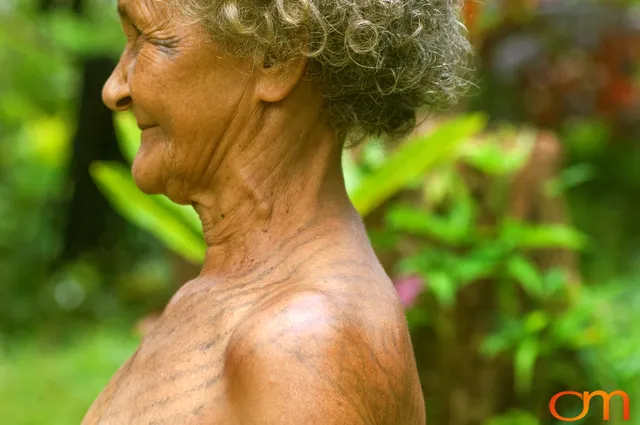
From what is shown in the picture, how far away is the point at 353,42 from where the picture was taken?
1.55 metres

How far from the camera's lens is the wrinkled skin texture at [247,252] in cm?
144

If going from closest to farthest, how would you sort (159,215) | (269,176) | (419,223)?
(269,176) → (419,223) → (159,215)

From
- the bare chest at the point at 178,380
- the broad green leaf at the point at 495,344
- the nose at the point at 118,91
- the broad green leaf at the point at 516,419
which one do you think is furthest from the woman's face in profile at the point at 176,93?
the broad green leaf at the point at 516,419

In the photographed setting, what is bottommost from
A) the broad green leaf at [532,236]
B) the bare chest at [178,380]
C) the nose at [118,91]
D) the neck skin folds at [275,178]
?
the broad green leaf at [532,236]

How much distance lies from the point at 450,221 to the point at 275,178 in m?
2.07

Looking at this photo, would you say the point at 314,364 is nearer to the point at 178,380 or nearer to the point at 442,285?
the point at 178,380

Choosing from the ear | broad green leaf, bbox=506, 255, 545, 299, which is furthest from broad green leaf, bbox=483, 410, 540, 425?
the ear

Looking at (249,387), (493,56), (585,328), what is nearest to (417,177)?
(585,328)

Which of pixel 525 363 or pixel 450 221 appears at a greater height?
pixel 450 221

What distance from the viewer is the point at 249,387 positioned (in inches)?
55.3

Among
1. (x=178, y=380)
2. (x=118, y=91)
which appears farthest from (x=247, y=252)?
(x=118, y=91)

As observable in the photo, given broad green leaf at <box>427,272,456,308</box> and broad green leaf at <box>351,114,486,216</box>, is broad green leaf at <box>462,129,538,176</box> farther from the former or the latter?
broad green leaf at <box>427,272,456,308</box>

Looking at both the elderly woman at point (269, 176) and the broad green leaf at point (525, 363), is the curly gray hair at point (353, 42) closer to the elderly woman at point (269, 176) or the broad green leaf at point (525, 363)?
the elderly woman at point (269, 176)

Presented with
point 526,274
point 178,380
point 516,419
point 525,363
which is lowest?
point 516,419
